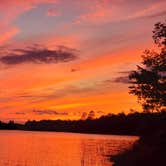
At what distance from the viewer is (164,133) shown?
51.7 m

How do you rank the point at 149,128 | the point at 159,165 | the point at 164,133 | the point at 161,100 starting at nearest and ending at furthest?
the point at 159,165 < the point at 164,133 < the point at 161,100 < the point at 149,128

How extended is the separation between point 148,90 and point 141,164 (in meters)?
15.3

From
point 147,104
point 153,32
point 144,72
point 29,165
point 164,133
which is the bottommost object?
point 29,165

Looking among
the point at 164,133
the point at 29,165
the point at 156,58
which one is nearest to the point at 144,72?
the point at 156,58

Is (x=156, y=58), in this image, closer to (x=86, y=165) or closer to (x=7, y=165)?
(x=86, y=165)

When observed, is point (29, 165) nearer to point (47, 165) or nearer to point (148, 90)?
point (47, 165)

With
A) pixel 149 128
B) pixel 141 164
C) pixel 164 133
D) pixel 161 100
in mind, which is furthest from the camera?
pixel 149 128

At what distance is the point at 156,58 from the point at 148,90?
4.15 meters

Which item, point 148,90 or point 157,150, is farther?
point 148,90

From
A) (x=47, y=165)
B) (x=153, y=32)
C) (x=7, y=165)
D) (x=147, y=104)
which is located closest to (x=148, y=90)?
(x=147, y=104)

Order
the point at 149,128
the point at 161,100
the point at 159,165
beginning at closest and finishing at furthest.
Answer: the point at 159,165 < the point at 161,100 < the point at 149,128

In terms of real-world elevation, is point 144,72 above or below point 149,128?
above

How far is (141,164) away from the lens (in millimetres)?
44531

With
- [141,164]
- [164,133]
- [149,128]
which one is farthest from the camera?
[149,128]
